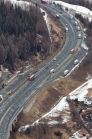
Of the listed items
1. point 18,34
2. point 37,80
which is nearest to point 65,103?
point 37,80

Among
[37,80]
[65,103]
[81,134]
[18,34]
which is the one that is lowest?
[81,134]

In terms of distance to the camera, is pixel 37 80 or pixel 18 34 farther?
pixel 18 34

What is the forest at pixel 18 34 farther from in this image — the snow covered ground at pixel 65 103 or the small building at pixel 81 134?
the small building at pixel 81 134

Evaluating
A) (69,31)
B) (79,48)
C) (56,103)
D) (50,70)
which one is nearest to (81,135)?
(56,103)

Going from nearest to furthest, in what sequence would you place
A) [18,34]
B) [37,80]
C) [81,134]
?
1. [81,134]
2. [37,80]
3. [18,34]

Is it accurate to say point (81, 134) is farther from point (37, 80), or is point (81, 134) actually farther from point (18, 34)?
point (18, 34)

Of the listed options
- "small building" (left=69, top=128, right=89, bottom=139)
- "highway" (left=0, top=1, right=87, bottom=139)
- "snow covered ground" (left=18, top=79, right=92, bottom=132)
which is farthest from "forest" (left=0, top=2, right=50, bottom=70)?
"small building" (left=69, top=128, right=89, bottom=139)
